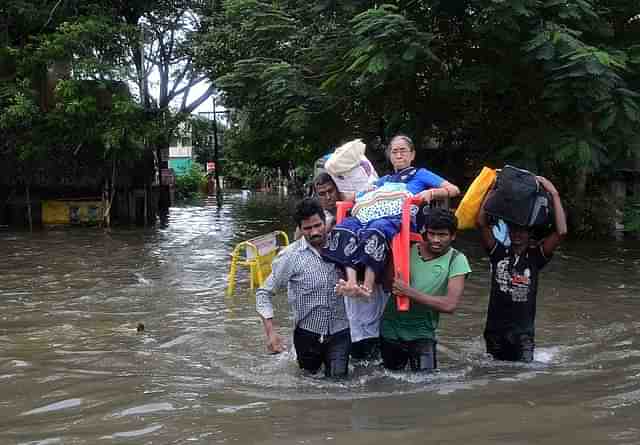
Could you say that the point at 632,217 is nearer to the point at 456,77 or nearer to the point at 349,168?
the point at 456,77

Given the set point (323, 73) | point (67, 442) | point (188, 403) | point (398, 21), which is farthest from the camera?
point (323, 73)

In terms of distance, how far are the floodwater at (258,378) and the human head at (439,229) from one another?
986 millimetres

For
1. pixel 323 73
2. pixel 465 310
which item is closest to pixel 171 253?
pixel 323 73

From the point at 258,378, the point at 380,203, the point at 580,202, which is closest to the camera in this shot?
the point at 380,203

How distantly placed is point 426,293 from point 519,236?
0.88 m

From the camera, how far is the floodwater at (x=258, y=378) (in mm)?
4453

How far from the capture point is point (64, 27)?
63.4ft

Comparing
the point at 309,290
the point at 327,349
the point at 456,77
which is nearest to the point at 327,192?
the point at 309,290

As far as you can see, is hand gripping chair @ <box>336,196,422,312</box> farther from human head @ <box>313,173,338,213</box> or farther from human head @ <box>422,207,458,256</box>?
human head @ <box>313,173,338,213</box>

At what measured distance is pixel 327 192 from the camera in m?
5.60

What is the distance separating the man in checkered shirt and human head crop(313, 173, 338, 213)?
1.61ft

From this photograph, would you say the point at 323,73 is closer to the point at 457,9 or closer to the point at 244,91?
the point at 244,91

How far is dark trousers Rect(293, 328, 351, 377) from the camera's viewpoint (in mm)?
5129

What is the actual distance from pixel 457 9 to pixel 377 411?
960cm
